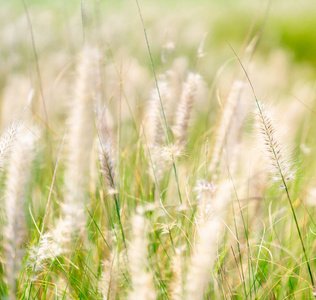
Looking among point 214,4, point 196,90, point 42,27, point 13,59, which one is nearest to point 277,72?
point 196,90

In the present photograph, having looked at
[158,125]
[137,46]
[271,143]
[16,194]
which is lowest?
[16,194]

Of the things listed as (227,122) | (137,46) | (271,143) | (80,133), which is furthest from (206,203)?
(137,46)

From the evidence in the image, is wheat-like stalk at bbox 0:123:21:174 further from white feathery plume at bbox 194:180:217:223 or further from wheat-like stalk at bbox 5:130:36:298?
white feathery plume at bbox 194:180:217:223

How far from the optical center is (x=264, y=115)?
785mm

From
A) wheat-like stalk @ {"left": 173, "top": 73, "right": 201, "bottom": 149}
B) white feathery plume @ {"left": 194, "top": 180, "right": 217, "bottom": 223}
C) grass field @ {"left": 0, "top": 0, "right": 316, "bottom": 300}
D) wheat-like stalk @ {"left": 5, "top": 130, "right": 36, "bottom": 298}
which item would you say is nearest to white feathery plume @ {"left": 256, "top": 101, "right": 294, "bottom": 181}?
grass field @ {"left": 0, "top": 0, "right": 316, "bottom": 300}

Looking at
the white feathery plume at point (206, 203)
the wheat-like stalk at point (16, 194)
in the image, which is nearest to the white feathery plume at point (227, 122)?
the white feathery plume at point (206, 203)

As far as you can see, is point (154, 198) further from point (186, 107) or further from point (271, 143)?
point (271, 143)

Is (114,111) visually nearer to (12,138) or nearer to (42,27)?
(12,138)

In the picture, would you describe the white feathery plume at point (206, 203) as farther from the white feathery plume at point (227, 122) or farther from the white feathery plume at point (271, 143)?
the white feathery plume at point (227, 122)

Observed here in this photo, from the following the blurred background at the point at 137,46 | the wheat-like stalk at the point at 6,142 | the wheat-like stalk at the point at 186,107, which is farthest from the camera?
the blurred background at the point at 137,46

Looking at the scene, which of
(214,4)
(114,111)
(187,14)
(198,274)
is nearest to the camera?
(198,274)

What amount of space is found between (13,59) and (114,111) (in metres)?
0.88

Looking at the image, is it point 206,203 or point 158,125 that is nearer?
point 206,203

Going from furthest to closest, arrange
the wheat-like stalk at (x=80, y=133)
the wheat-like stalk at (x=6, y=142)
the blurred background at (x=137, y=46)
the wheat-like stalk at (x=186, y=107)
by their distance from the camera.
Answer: the blurred background at (x=137, y=46) → the wheat-like stalk at (x=186, y=107) → the wheat-like stalk at (x=80, y=133) → the wheat-like stalk at (x=6, y=142)
